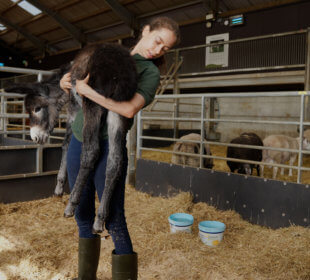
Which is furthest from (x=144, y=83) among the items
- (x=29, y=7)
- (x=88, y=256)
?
(x=29, y=7)

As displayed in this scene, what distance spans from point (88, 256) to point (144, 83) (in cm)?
103

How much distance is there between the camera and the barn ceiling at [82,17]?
10.8 meters

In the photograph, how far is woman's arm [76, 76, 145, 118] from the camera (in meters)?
1.12

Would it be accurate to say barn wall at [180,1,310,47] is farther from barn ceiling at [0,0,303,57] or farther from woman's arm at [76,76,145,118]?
woman's arm at [76,76,145,118]

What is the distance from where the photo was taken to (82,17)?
13.8 meters

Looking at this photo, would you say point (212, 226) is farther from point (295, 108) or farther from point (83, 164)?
point (295, 108)

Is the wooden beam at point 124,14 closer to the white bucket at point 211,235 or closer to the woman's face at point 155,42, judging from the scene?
the white bucket at point 211,235

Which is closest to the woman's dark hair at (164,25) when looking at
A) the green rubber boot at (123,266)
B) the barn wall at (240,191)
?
the green rubber boot at (123,266)

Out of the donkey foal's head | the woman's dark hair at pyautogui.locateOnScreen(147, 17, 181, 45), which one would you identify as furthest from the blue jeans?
the woman's dark hair at pyautogui.locateOnScreen(147, 17, 181, 45)

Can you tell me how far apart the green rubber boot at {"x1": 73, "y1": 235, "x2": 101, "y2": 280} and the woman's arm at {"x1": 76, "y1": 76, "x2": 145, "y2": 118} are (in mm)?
868

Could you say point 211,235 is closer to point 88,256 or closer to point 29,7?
point 88,256

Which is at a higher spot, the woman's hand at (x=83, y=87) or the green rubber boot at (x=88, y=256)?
the woman's hand at (x=83, y=87)

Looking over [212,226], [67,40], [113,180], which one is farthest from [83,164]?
[67,40]

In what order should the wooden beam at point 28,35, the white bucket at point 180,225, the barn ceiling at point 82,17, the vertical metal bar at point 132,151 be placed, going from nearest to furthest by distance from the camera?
the white bucket at point 180,225 < the vertical metal bar at point 132,151 < the barn ceiling at point 82,17 < the wooden beam at point 28,35
